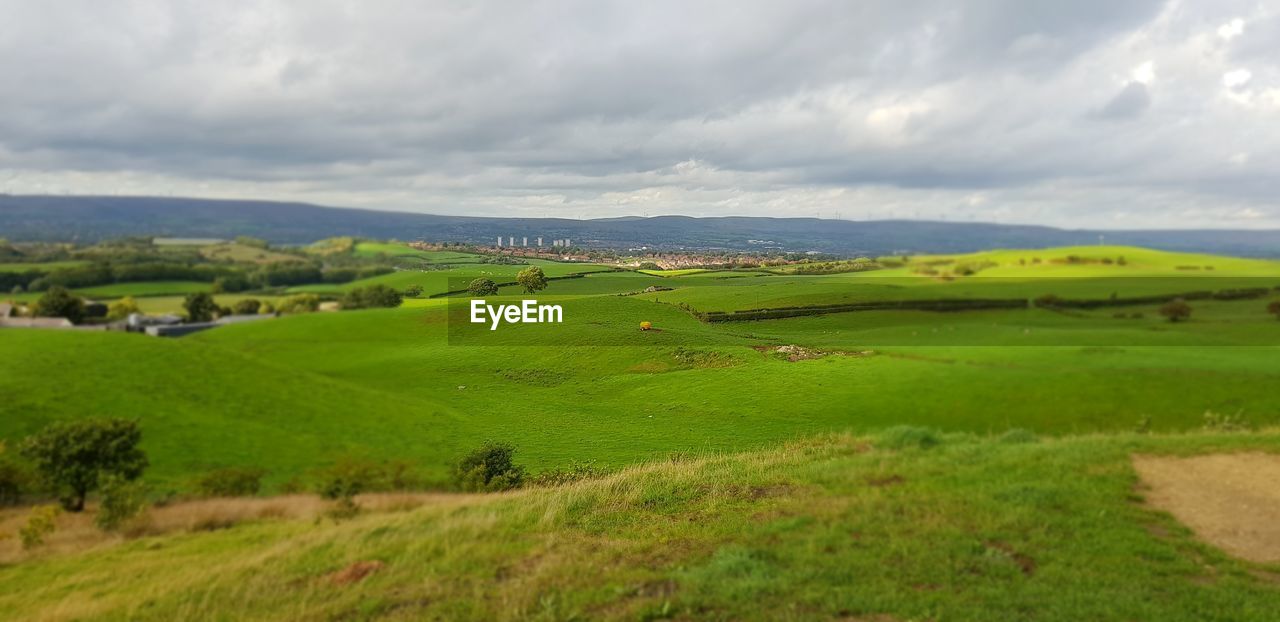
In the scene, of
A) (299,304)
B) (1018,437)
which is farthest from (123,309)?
(1018,437)

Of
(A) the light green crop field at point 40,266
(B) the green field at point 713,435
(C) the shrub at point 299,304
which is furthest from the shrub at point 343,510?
(A) the light green crop field at point 40,266

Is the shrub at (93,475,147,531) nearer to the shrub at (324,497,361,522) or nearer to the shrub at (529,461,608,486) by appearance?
the shrub at (324,497,361,522)

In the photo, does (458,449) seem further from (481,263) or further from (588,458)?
(481,263)

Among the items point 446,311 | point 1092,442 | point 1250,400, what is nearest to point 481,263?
point 446,311

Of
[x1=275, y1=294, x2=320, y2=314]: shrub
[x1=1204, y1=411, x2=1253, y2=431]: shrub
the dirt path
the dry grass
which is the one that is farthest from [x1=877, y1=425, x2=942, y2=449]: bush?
[x1=275, y1=294, x2=320, y2=314]: shrub

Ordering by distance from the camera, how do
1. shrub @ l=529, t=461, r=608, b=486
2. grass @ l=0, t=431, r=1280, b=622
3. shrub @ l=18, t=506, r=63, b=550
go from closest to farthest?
1. grass @ l=0, t=431, r=1280, b=622
2. shrub @ l=529, t=461, r=608, b=486
3. shrub @ l=18, t=506, r=63, b=550

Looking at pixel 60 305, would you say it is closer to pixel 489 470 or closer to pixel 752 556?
pixel 489 470
